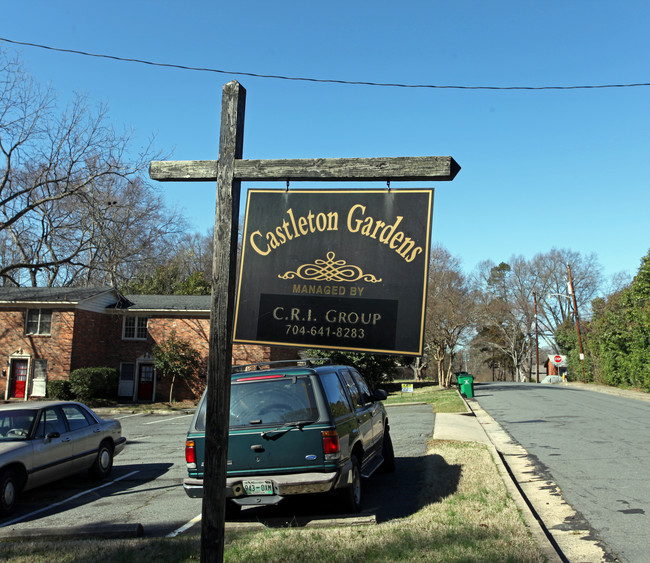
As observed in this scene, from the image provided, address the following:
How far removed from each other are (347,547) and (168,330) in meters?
28.0

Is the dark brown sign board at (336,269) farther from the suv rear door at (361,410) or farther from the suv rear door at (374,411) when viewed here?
the suv rear door at (374,411)

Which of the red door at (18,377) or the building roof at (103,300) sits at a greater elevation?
the building roof at (103,300)

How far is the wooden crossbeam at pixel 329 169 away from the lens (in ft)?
14.4

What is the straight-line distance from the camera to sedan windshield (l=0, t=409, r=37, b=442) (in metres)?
8.77

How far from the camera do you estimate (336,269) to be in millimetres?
4500

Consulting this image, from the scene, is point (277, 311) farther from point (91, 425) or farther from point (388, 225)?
point (91, 425)

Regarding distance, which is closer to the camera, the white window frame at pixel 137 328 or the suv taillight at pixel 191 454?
the suv taillight at pixel 191 454

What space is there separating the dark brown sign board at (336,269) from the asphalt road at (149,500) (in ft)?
10.9

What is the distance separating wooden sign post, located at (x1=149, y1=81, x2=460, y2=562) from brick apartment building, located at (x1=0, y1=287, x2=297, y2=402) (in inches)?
1009

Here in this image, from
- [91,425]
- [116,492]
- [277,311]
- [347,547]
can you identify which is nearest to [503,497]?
[347,547]

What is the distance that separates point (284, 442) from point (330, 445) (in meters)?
0.53

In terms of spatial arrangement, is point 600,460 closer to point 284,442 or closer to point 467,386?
point 284,442

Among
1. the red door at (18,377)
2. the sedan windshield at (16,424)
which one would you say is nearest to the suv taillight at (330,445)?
the sedan windshield at (16,424)

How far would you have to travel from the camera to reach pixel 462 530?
18.9 ft
